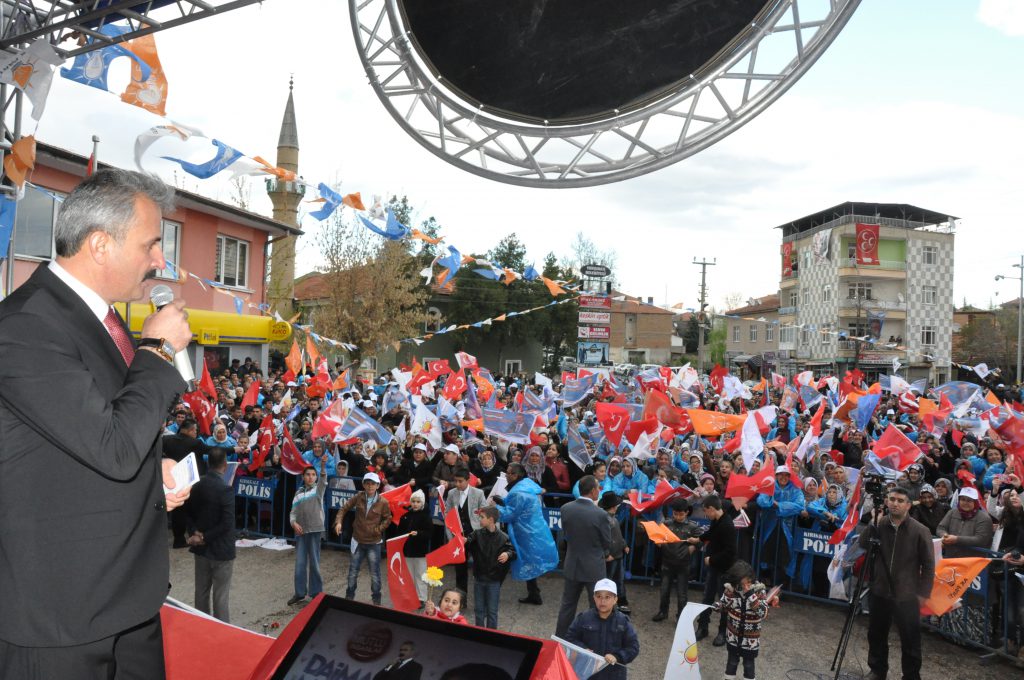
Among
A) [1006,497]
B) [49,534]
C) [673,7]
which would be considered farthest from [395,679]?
[1006,497]

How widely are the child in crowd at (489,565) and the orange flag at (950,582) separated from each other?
161 inches

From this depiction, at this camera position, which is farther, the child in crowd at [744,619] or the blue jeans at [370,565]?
the blue jeans at [370,565]

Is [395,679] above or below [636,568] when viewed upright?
above

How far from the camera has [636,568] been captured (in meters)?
10.3

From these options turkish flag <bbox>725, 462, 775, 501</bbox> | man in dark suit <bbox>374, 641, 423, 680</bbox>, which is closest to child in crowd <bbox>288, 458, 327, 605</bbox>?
turkish flag <bbox>725, 462, 775, 501</bbox>

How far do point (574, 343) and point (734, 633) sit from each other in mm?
49737

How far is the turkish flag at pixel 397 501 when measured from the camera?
28.6 ft

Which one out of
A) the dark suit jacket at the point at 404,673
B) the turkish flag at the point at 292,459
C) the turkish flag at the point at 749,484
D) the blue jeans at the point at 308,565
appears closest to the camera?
the dark suit jacket at the point at 404,673

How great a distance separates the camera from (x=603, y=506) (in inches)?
339

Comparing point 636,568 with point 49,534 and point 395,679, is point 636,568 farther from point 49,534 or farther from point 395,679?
point 49,534

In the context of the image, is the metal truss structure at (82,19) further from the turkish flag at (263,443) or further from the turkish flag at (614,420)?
the turkish flag at (614,420)

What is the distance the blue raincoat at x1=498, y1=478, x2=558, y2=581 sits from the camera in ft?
28.7

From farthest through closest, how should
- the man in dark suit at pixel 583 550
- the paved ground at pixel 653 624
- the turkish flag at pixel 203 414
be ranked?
the turkish flag at pixel 203 414
the man in dark suit at pixel 583 550
the paved ground at pixel 653 624

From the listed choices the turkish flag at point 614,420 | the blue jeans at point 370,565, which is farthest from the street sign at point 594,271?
the blue jeans at point 370,565
